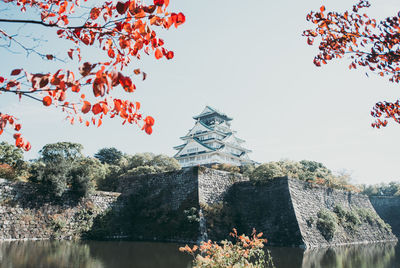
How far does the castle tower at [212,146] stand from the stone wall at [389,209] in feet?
57.8

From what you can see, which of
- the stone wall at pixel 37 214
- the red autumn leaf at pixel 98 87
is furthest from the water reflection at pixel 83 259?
the red autumn leaf at pixel 98 87

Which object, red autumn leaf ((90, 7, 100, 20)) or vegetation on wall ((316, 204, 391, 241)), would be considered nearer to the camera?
red autumn leaf ((90, 7, 100, 20))

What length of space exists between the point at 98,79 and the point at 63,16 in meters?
1.78

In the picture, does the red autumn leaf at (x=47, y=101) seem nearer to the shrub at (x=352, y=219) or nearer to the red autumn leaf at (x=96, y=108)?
the red autumn leaf at (x=96, y=108)

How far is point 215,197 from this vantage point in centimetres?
1587

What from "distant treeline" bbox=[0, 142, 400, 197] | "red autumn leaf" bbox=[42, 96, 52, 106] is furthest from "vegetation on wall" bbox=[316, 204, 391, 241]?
"red autumn leaf" bbox=[42, 96, 52, 106]

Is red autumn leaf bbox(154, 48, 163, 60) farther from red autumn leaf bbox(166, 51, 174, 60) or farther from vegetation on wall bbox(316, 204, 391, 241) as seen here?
vegetation on wall bbox(316, 204, 391, 241)

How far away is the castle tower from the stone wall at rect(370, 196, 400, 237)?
1762 centimetres

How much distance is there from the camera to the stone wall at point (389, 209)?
3023cm

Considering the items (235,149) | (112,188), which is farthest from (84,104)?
(235,149)

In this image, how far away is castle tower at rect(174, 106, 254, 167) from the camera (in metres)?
38.8

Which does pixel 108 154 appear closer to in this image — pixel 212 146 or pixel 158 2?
pixel 212 146

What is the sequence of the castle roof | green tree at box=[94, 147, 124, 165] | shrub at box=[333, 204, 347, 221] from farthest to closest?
the castle roof → green tree at box=[94, 147, 124, 165] → shrub at box=[333, 204, 347, 221]

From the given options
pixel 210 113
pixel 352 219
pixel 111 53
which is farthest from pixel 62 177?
pixel 210 113
